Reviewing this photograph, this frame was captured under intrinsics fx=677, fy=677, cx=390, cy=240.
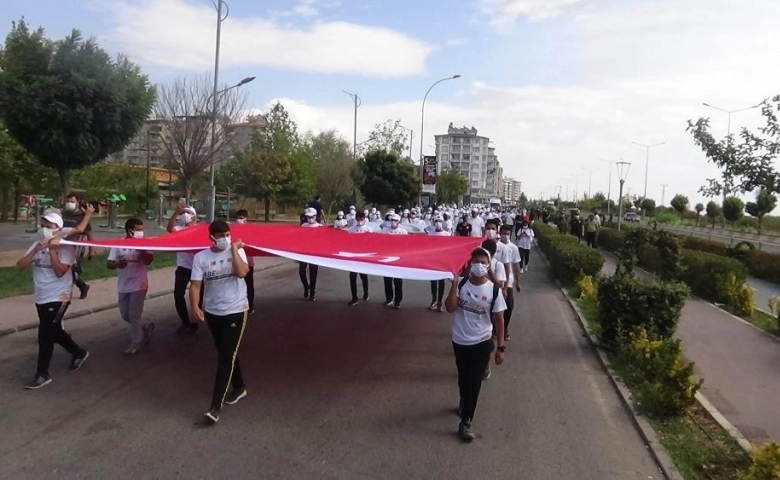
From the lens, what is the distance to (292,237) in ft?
31.9

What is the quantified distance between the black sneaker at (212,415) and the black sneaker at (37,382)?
85.9 inches

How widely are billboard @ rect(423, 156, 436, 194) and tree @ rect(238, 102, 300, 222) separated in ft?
33.7

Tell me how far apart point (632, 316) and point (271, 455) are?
6.24m

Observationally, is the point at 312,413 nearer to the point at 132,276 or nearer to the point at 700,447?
the point at 132,276

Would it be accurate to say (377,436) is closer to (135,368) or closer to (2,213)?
(135,368)

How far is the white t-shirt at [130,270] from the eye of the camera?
8.20 meters

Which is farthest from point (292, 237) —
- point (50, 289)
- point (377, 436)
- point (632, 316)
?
point (632, 316)

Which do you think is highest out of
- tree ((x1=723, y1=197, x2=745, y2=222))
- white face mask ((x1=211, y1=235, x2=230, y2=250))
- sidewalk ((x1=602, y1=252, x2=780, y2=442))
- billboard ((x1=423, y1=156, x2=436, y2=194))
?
billboard ((x1=423, y1=156, x2=436, y2=194))

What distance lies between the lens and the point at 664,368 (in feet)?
24.3

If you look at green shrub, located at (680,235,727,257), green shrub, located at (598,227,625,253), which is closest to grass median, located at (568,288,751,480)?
green shrub, located at (680,235,727,257)

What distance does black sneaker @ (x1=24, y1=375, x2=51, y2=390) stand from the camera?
704cm

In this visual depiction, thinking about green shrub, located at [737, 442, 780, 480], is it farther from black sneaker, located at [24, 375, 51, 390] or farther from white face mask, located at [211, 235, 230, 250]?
black sneaker, located at [24, 375, 51, 390]

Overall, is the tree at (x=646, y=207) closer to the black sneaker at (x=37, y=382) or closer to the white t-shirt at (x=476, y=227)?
the white t-shirt at (x=476, y=227)

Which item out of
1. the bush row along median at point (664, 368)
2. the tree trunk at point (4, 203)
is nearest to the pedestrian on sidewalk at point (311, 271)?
the bush row along median at point (664, 368)
